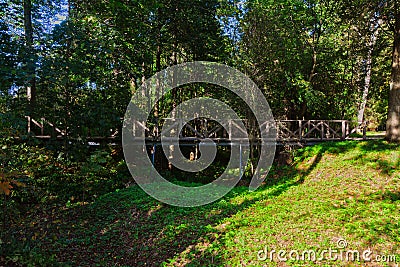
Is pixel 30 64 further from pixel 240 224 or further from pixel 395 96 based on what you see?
pixel 395 96

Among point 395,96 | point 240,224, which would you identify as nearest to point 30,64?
point 240,224

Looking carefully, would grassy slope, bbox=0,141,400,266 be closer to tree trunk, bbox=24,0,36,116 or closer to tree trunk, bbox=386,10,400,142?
tree trunk, bbox=386,10,400,142

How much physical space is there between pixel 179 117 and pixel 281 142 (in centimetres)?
404

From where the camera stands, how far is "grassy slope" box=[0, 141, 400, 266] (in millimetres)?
4484

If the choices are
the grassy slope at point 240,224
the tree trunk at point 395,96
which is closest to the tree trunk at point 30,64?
the grassy slope at point 240,224

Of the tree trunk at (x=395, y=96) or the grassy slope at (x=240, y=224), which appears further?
the tree trunk at (x=395, y=96)

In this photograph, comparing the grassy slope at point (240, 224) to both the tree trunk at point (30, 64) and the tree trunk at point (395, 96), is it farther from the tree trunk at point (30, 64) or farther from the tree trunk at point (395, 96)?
the tree trunk at point (30, 64)

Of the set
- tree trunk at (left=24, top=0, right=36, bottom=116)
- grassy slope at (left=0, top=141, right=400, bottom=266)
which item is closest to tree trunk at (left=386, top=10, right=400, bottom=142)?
grassy slope at (left=0, top=141, right=400, bottom=266)

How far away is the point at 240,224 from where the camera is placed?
17.7ft

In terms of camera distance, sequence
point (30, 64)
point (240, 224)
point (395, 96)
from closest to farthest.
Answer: point (30, 64) < point (240, 224) < point (395, 96)

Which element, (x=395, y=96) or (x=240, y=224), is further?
(x=395, y=96)

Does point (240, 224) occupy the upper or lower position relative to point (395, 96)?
lower

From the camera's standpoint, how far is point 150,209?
653 cm

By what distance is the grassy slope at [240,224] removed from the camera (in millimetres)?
4484
